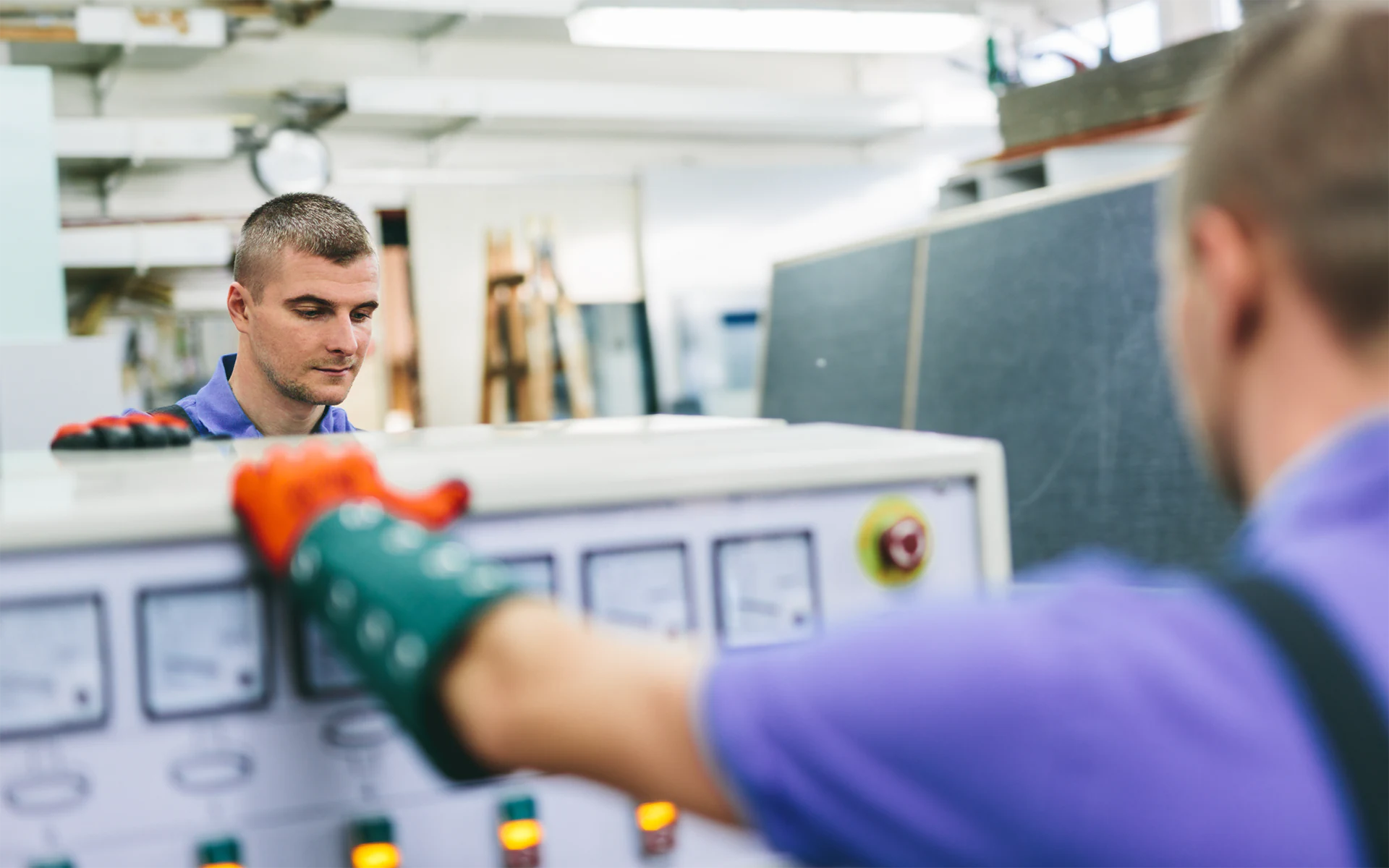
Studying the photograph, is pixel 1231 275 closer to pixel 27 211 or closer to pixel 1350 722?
pixel 1350 722

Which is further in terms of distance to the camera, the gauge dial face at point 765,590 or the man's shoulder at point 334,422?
the man's shoulder at point 334,422

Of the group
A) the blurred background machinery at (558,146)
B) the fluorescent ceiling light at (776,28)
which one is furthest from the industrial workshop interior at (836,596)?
the fluorescent ceiling light at (776,28)

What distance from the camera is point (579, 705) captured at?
0.53m

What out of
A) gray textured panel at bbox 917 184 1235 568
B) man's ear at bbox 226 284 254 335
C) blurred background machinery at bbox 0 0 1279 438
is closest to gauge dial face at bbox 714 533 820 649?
gray textured panel at bbox 917 184 1235 568

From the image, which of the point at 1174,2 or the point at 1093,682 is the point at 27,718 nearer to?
the point at 1093,682

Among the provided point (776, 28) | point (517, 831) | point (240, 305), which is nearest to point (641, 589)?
point (517, 831)

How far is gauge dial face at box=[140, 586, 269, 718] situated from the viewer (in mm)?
729

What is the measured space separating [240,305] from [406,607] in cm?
189

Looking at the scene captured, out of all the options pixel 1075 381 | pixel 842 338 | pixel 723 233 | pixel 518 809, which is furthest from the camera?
pixel 723 233

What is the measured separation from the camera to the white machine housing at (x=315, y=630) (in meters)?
0.71

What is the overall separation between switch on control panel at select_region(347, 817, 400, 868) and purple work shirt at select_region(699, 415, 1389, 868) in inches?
14.4

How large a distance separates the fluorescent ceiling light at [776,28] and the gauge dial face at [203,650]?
10.2 feet

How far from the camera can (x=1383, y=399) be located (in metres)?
0.49

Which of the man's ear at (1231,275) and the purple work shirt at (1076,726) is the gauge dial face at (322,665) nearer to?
the purple work shirt at (1076,726)
